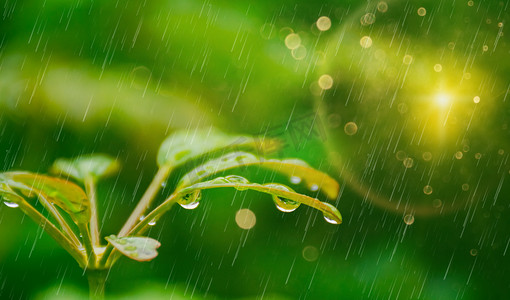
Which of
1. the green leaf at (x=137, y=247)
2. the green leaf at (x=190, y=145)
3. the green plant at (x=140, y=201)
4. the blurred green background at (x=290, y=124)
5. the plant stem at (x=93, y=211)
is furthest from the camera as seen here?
the blurred green background at (x=290, y=124)

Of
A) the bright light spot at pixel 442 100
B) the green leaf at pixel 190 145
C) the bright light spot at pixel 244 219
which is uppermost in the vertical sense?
the bright light spot at pixel 442 100

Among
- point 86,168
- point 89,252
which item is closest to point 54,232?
point 89,252

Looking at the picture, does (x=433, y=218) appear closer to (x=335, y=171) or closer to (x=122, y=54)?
(x=335, y=171)

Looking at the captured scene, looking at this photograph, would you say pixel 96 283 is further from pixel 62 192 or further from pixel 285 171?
pixel 285 171

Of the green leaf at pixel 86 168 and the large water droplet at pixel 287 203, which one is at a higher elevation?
the large water droplet at pixel 287 203

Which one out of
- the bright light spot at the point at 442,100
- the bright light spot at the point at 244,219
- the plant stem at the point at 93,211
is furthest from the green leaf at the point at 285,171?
the bright light spot at the point at 442,100

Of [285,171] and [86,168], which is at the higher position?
[285,171]

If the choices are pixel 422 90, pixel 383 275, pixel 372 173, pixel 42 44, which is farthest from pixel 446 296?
pixel 42 44

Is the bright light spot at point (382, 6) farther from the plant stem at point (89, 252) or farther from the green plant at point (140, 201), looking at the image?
the plant stem at point (89, 252)
